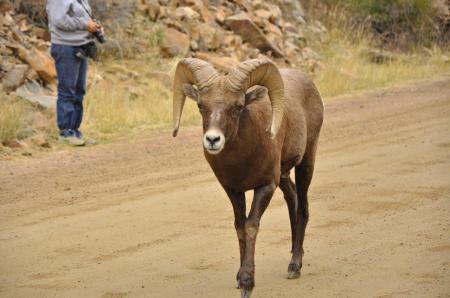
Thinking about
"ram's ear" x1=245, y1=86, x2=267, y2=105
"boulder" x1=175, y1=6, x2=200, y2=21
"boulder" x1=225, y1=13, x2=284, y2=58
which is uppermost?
"ram's ear" x1=245, y1=86, x2=267, y2=105

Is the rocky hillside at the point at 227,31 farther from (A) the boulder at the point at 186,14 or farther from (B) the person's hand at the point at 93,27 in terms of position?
(B) the person's hand at the point at 93,27

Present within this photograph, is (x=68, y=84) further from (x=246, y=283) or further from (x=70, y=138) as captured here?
(x=246, y=283)

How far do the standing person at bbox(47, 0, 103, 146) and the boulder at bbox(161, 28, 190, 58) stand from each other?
5.31m

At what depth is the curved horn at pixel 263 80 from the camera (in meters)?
7.07

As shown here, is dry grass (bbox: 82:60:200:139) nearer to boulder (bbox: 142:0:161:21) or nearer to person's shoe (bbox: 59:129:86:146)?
person's shoe (bbox: 59:129:86:146)

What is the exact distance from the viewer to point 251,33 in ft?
68.1

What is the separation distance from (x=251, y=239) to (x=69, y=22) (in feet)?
23.1

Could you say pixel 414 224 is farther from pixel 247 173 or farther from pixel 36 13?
pixel 36 13

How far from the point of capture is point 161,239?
29.7 ft

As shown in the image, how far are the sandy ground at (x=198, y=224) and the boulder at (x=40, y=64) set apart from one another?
2.81m

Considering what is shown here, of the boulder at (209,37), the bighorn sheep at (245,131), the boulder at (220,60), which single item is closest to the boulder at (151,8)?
the boulder at (209,37)

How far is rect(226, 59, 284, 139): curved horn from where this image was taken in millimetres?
7074

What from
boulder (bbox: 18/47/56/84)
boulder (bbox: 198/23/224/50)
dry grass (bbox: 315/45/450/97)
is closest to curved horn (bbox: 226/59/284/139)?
boulder (bbox: 18/47/56/84)

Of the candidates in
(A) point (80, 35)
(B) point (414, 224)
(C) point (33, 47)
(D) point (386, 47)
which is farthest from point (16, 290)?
(D) point (386, 47)
